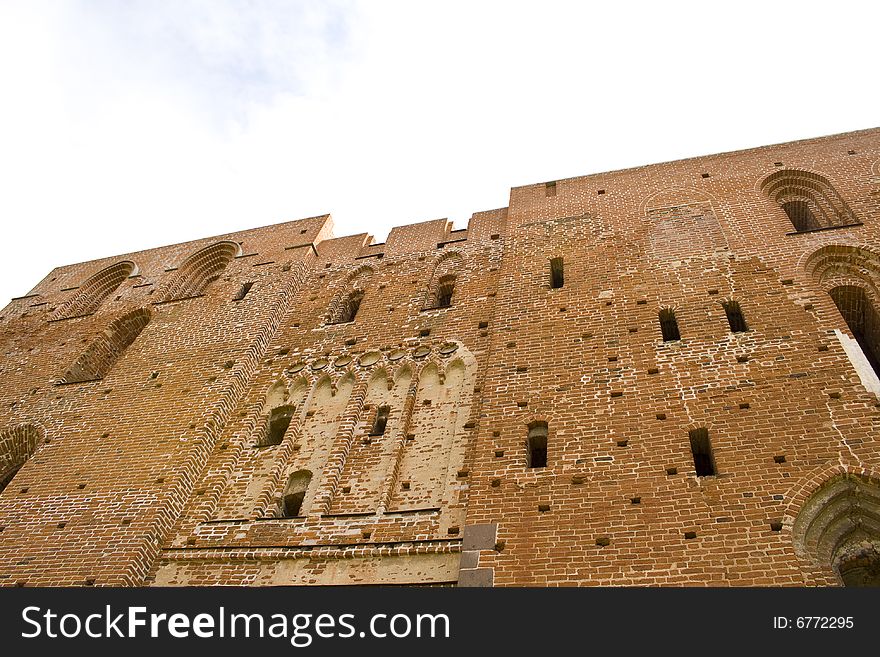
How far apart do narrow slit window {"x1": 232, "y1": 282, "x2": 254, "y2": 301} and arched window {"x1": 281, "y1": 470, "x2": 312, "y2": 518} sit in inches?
215

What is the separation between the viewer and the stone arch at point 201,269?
51.5ft

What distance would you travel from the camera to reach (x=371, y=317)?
1217 cm

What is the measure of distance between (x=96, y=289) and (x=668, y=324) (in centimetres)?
1425

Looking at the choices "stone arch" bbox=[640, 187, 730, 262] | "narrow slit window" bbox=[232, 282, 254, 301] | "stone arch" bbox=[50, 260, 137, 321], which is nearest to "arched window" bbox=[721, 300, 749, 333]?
"stone arch" bbox=[640, 187, 730, 262]

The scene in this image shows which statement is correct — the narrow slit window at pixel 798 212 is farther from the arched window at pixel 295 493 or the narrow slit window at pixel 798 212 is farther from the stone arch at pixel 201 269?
the stone arch at pixel 201 269

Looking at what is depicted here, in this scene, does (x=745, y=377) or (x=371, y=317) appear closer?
(x=745, y=377)

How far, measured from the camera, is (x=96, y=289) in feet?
57.1

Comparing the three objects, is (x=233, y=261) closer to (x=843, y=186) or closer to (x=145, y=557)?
(x=145, y=557)

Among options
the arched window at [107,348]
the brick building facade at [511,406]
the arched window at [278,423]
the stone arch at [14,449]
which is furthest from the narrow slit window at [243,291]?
the stone arch at [14,449]

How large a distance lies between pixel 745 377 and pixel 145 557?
7.76 metres

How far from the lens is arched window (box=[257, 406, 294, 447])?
422 inches
